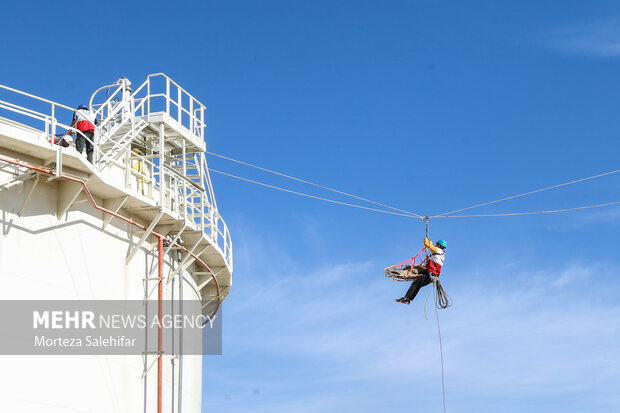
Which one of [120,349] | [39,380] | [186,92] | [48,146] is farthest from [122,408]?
[186,92]

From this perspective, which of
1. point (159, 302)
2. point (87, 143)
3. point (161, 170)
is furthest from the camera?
point (161, 170)

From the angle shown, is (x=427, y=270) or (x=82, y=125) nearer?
(x=82, y=125)

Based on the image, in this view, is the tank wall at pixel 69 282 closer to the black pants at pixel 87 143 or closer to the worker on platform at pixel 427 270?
the black pants at pixel 87 143

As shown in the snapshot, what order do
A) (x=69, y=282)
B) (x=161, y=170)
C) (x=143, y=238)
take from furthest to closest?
(x=161, y=170)
(x=143, y=238)
(x=69, y=282)

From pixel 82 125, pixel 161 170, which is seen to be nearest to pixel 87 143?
pixel 82 125

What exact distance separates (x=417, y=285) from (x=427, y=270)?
49 cm

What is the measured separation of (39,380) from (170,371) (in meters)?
5.52

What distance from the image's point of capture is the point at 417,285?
24.6 m

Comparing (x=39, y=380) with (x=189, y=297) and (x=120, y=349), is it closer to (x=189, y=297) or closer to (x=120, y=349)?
(x=120, y=349)

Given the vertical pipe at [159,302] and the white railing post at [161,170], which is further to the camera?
the white railing post at [161,170]

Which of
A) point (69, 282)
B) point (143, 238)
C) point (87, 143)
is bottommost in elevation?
point (69, 282)

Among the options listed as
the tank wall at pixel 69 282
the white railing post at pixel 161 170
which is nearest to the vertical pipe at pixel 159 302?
the tank wall at pixel 69 282

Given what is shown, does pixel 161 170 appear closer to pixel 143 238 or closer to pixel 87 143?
pixel 143 238

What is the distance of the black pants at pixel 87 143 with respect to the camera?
21719 mm
